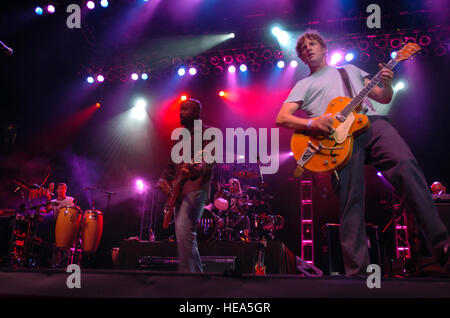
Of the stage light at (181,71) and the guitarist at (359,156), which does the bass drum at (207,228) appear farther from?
the guitarist at (359,156)

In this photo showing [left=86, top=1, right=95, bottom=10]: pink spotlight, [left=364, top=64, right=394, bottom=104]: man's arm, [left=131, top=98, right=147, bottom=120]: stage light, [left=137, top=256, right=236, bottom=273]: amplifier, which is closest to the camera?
[left=364, top=64, right=394, bottom=104]: man's arm

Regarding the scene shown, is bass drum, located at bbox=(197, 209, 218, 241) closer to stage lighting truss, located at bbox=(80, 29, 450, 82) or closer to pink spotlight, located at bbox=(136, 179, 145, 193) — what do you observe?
pink spotlight, located at bbox=(136, 179, 145, 193)

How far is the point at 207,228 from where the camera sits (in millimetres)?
8609

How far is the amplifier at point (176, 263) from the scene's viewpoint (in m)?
6.06

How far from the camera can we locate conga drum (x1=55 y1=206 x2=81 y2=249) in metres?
9.49

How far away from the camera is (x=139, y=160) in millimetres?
12469

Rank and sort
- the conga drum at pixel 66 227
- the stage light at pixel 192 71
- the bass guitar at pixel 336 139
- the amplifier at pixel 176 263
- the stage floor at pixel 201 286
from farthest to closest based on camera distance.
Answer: the stage light at pixel 192 71 < the conga drum at pixel 66 227 < the amplifier at pixel 176 263 < the bass guitar at pixel 336 139 < the stage floor at pixel 201 286

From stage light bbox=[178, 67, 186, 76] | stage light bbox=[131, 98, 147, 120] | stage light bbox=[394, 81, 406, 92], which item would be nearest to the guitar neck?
stage light bbox=[178, 67, 186, 76]

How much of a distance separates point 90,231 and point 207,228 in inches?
133

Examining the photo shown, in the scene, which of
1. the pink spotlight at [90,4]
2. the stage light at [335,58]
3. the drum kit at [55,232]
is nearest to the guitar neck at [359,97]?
the stage light at [335,58]

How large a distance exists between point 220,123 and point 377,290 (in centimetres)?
1076

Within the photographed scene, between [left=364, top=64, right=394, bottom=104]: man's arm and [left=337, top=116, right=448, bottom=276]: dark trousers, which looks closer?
[left=337, top=116, right=448, bottom=276]: dark trousers

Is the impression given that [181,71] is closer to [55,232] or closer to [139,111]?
[139,111]

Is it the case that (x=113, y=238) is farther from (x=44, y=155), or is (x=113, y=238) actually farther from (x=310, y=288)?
(x=310, y=288)
